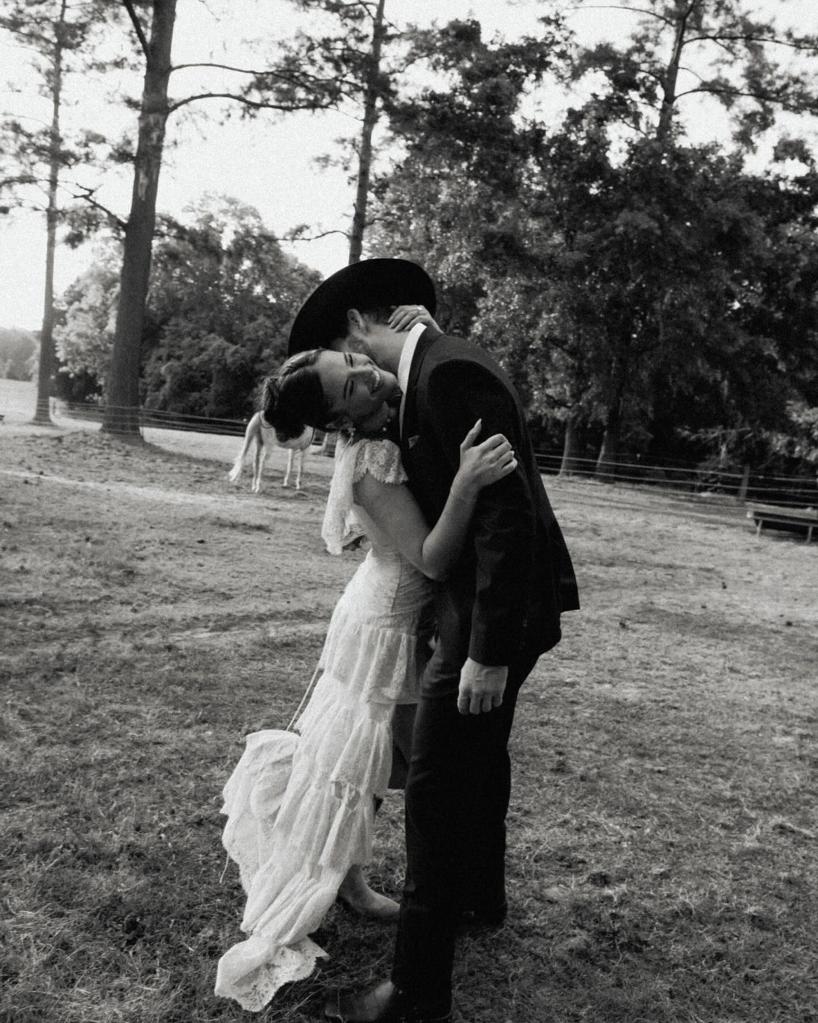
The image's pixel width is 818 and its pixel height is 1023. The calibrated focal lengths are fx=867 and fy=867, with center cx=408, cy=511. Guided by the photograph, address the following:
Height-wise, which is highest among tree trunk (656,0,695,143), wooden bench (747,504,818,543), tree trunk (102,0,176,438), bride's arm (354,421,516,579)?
tree trunk (656,0,695,143)

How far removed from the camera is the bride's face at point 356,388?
217cm

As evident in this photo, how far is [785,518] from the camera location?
14.3 metres

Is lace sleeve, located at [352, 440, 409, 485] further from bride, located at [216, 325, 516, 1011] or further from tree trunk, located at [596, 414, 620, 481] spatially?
tree trunk, located at [596, 414, 620, 481]

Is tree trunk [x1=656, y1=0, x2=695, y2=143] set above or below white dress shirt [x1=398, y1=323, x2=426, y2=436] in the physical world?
above

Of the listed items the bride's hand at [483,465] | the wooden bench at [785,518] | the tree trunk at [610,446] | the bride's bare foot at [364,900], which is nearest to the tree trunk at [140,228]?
the wooden bench at [785,518]

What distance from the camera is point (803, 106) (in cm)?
2109

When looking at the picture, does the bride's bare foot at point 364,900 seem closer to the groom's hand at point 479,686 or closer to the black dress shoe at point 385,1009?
the black dress shoe at point 385,1009

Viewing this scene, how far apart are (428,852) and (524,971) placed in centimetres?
62

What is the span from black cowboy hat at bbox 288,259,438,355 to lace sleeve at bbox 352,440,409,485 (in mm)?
456

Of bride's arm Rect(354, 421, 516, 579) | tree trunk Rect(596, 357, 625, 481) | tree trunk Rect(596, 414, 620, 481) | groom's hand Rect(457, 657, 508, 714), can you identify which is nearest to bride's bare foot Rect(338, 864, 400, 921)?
groom's hand Rect(457, 657, 508, 714)

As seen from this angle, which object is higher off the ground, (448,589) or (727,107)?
(727,107)

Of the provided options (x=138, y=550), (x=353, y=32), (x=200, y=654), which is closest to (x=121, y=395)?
(x=353, y=32)

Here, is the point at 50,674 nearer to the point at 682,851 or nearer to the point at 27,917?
the point at 27,917

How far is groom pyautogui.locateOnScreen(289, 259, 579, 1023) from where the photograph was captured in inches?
79.3
